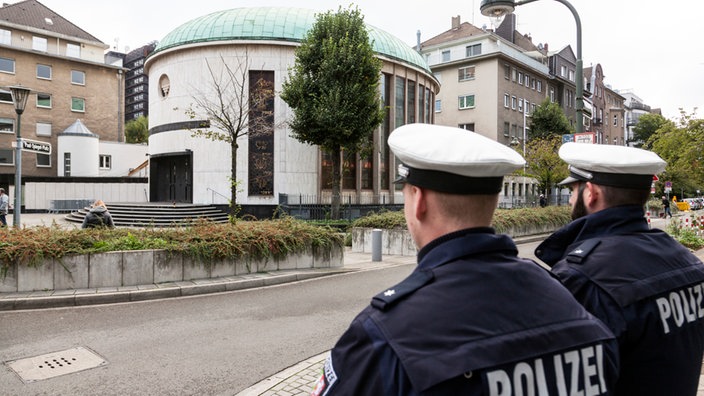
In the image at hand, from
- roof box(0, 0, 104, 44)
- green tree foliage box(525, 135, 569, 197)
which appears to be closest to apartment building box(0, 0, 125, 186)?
roof box(0, 0, 104, 44)

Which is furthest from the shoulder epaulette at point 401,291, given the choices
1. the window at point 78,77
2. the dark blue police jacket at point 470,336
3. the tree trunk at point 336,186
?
the window at point 78,77

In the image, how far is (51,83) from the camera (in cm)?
4569

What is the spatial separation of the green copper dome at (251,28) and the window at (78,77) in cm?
2414

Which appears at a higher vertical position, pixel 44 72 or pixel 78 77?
pixel 78 77

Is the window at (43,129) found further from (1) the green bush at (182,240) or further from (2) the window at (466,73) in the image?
(1) the green bush at (182,240)

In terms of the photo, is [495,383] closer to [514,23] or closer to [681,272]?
[681,272]

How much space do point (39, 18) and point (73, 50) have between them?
17.2 feet

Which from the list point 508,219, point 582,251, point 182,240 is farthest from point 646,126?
point 582,251

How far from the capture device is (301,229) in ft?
39.4

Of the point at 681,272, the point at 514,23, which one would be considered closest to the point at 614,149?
the point at 681,272

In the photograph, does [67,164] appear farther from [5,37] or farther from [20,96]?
[20,96]

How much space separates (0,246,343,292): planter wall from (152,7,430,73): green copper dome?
1948 cm

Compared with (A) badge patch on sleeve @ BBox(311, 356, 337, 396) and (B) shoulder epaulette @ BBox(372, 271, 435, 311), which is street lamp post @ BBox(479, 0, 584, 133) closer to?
(B) shoulder epaulette @ BBox(372, 271, 435, 311)

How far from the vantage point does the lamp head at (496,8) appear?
30.9 ft
